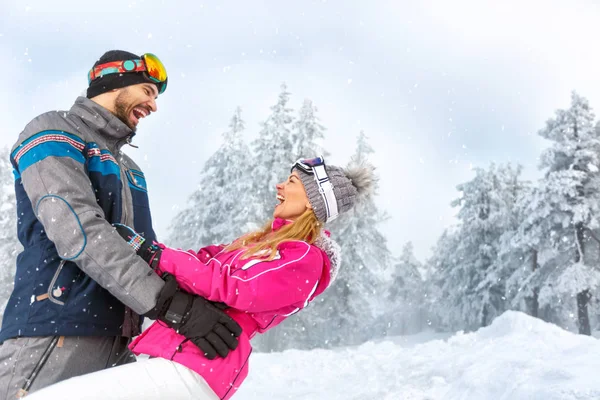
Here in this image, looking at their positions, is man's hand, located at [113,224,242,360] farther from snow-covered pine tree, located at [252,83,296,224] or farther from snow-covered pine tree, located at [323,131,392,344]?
snow-covered pine tree, located at [323,131,392,344]

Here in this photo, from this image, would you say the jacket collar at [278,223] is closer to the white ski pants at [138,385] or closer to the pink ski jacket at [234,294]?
the pink ski jacket at [234,294]

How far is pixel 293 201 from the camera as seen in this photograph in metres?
3.26

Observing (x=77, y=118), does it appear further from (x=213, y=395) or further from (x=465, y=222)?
(x=465, y=222)

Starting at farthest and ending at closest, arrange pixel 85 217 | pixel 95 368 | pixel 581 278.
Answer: pixel 581 278 → pixel 95 368 → pixel 85 217

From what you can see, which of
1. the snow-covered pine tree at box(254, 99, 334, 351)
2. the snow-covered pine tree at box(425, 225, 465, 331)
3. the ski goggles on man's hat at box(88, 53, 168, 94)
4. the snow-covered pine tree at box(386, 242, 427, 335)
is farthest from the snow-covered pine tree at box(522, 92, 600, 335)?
the ski goggles on man's hat at box(88, 53, 168, 94)

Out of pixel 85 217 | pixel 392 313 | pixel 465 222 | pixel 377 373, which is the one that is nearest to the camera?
pixel 85 217

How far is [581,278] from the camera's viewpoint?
2283cm

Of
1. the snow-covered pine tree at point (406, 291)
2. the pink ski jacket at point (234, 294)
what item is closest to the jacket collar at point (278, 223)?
the pink ski jacket at point (234, 294)

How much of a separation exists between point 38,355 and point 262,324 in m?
1.11

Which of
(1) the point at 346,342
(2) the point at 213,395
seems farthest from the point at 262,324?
(1) the point at 346,342

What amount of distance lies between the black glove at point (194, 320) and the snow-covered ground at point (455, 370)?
3856 mm

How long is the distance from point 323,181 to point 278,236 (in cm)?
54

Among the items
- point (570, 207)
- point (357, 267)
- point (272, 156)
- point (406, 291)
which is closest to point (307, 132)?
point (272, 156)

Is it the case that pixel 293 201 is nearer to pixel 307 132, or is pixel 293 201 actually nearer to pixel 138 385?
pixel 138 385
